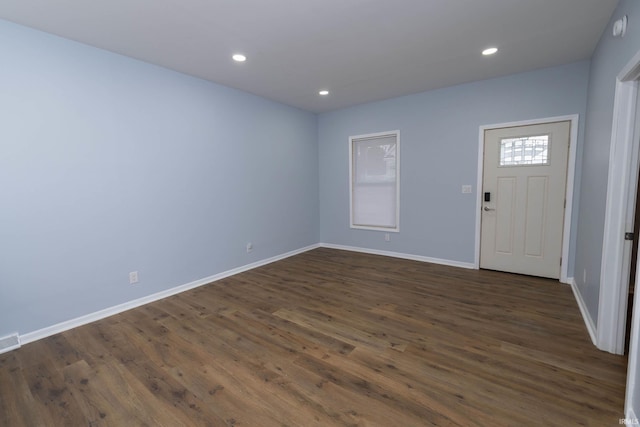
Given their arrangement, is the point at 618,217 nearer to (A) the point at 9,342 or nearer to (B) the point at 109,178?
(B) the point at 109,178

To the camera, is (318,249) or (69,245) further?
(318,249)

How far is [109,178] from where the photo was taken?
2.98 m

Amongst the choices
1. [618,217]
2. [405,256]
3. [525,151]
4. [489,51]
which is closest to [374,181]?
[405,256]

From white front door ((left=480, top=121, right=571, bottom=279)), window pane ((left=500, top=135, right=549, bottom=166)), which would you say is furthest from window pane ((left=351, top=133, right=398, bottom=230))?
window pane ((left=500, top=135, right=549, bottom=166))

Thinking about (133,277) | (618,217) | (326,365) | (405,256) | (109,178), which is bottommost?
(326,365)

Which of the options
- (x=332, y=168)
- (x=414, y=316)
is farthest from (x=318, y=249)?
(x=414, y=316)

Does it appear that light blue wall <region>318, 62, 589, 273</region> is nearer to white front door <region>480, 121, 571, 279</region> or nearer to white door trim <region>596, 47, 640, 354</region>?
white front door <region>480, 121, 571, 279</region>

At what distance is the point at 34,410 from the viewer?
5.82 ft

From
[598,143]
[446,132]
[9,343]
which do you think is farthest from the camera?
[446,132]

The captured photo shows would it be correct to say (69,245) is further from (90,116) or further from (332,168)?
(332,168)

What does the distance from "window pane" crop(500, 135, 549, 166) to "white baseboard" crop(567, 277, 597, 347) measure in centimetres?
154

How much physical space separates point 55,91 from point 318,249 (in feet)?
14.3

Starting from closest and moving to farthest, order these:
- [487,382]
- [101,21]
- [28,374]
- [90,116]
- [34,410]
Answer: [34,410] < [487,382] < [28,374] < [101,21] < [90,116]

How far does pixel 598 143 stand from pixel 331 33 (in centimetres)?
264
